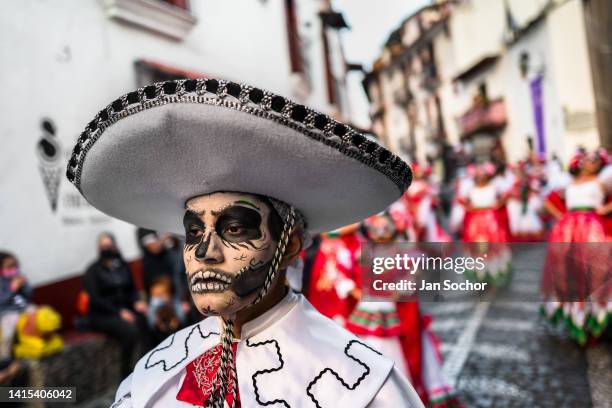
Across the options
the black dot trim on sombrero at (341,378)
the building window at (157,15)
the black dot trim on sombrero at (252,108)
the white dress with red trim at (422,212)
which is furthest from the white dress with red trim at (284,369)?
the white dress with red trim at (422,212)

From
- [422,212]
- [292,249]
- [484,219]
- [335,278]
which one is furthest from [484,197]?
[292,249]

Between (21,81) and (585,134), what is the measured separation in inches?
403

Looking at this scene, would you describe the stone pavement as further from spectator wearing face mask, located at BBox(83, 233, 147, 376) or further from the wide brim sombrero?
the wide brim sombrero

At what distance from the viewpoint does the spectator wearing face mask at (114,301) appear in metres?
4.61

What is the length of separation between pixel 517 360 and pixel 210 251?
4.11 meters

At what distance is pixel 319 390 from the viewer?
4.46 feet

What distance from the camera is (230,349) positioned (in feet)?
4.80

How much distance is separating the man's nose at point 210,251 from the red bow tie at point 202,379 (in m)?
0.30

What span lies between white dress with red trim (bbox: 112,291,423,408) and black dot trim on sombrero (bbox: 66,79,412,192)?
1.72 feet

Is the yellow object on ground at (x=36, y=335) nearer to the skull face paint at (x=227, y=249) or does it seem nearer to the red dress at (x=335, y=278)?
the red dress at (x=335, y=278)

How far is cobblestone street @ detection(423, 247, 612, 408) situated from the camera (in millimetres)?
3865

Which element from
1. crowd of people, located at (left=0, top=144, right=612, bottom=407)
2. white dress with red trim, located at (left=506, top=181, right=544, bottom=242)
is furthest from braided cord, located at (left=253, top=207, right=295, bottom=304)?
white dress with red trim, located at (left=506, top=181, right=544, bottom=242)

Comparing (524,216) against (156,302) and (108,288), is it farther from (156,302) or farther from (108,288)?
(108,288)

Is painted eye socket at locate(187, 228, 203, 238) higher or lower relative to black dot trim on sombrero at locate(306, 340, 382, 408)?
higher
